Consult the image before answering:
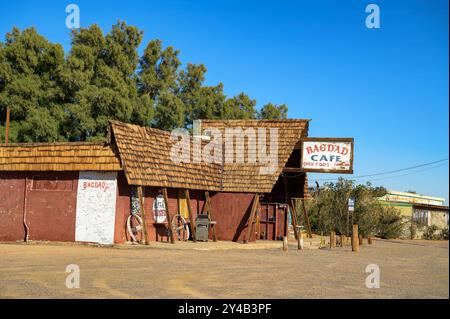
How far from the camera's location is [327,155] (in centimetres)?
2627

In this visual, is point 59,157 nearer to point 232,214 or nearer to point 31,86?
point 232,214

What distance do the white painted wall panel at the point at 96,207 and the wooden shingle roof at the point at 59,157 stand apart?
1.44ft

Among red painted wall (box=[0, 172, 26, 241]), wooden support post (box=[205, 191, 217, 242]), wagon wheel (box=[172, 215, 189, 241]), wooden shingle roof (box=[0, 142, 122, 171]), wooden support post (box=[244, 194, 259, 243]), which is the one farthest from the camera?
wooden support post (box=[244, 194, 259, 243])

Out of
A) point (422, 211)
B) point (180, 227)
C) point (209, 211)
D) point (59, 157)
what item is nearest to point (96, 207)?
point (59, 157)

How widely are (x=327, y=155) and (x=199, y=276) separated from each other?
1432 cm

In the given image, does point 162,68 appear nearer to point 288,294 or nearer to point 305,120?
point 305,120

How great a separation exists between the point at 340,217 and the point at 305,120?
13445 mm

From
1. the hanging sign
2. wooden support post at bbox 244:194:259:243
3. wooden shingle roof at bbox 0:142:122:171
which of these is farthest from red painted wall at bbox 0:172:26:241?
wooden support post at bbox 244:194:259:243

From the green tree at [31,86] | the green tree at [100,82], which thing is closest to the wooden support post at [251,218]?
the green tree at [100,82]

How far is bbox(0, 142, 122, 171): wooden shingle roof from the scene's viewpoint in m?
22.0

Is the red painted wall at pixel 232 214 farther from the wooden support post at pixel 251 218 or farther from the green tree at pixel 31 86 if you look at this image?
the green tree at pixel 31 86

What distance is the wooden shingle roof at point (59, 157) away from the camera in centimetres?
2197

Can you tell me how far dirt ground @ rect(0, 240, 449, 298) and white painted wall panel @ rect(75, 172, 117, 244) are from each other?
7.65 feet

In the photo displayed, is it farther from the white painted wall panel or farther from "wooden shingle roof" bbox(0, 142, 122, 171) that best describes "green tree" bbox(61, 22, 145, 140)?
the white painted wall panel
